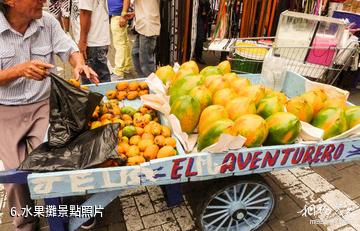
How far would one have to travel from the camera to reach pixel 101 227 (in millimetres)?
2504

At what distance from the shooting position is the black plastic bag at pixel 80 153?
161cm

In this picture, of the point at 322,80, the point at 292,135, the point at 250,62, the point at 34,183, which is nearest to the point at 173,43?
the point at 250,62

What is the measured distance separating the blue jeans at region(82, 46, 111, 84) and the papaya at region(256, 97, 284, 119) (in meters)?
2.40

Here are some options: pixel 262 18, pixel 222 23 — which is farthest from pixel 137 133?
pixel 262 18

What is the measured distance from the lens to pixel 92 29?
360cm

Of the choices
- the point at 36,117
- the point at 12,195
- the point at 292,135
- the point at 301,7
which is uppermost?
the point at 301,7

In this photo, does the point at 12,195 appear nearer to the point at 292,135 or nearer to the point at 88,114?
the point at 88,114

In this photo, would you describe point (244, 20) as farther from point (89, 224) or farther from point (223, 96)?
point (89, 224)

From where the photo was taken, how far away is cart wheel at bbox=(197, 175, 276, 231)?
2148 mm

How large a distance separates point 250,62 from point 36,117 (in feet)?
7.96

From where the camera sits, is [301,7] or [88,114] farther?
[301,7]

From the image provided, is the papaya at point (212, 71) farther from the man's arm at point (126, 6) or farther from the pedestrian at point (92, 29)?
the man's arm at point (126, 6)

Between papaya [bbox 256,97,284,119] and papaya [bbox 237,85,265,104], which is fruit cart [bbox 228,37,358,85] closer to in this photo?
papaya [bbox 237,85,265,104]

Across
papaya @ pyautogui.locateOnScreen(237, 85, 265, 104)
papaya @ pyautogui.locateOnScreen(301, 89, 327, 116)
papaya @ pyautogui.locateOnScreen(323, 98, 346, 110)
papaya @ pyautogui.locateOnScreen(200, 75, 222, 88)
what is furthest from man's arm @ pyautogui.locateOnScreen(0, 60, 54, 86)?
papaya @ pyautogui.locateOnScreen(323, 98, 346, 110)
